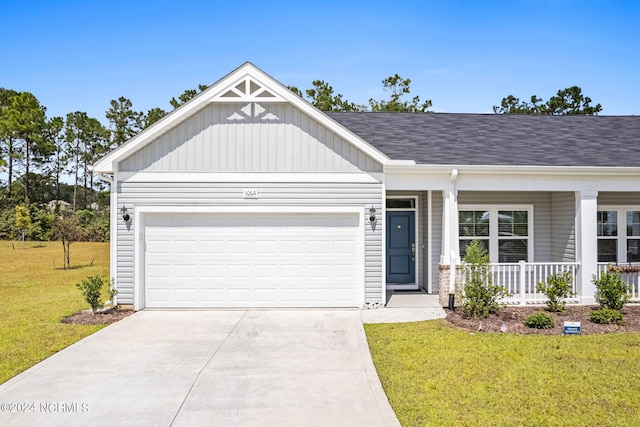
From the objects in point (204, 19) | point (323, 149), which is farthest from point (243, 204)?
point (204, 19)

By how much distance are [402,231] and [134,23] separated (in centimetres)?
1026

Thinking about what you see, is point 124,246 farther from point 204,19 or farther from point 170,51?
point 170,51

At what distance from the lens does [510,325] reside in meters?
8.31

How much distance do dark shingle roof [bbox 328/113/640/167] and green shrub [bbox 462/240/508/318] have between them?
2.40 meters

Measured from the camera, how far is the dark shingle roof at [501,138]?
10500 mm

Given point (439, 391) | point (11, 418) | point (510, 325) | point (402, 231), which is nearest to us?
point (11, 418)

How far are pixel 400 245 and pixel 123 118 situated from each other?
35.4 m

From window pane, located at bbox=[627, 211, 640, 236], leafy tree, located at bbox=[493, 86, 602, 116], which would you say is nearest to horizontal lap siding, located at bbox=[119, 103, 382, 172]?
window pane, located at bbox=[627, 211, 640, 236]

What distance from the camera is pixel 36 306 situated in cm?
1062

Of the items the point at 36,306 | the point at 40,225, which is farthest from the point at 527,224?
the point at 40,225

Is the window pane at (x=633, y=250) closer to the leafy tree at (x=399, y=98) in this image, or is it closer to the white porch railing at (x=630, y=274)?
the white porch railing at (x=630, y=274)

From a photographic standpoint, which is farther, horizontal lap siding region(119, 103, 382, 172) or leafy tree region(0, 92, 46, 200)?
leafy tree region(0, 92, 46, 200)

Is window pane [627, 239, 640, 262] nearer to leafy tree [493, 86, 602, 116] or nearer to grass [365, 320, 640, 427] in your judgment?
grass [365, 320, 640, 427]

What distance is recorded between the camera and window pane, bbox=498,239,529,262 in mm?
11641
